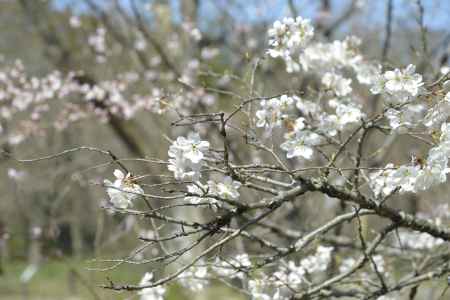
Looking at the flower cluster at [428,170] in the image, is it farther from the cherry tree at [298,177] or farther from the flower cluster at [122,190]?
the flower cluster at [122,190]

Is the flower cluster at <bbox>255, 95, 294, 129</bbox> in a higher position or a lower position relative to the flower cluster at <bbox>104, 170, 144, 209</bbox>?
higher

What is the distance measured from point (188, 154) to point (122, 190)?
22 cm

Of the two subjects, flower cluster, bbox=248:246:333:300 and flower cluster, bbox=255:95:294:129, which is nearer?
flower cluster, bbox=255:95:294:129

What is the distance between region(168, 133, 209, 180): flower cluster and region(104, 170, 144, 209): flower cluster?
14 centimetres

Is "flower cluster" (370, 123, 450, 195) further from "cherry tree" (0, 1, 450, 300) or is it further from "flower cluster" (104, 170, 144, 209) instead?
"flower cluster" (104, 170, 144, 209)

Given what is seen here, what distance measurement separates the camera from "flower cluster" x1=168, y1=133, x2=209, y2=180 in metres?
1.63

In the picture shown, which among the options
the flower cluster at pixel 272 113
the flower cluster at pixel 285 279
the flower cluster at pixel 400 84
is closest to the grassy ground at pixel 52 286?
the flower cluster at pixel 285 279

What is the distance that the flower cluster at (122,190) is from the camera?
175 cm

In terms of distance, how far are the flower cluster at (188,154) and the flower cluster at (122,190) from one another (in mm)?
138

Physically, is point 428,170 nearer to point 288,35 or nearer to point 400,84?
A: point 400,84

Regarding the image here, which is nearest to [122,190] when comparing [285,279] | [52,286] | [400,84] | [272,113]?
[272,113]

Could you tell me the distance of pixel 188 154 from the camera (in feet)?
5.37

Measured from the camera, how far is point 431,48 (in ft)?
15.2

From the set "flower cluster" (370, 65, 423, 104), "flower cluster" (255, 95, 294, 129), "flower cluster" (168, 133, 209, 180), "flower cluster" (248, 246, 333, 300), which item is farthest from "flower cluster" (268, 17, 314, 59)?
"flower cluster" (248, 246, 333, 300)
